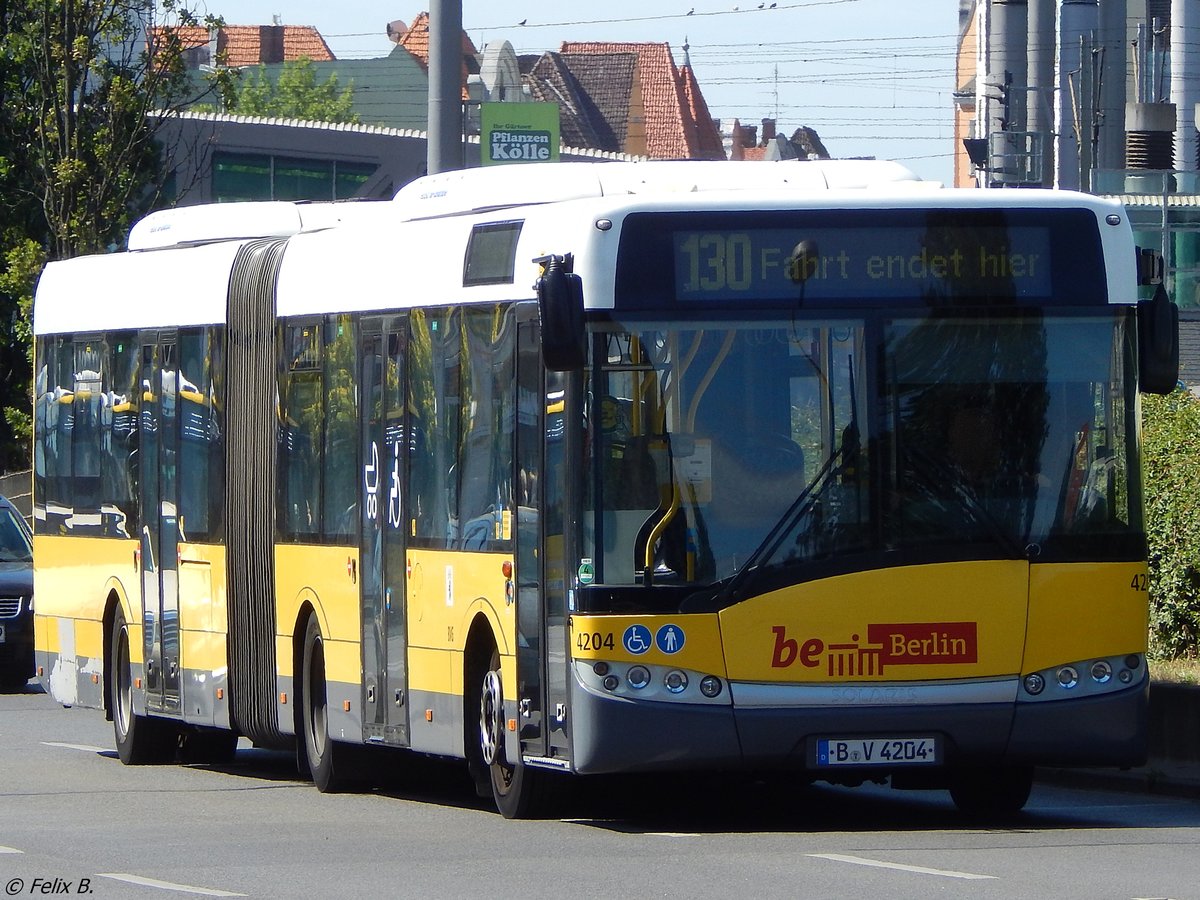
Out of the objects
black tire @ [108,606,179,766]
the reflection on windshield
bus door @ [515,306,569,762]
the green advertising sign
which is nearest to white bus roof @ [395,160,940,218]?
bus door @ [515,306,569,762]

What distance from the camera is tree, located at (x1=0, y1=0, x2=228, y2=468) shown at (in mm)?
34625

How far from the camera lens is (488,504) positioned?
12.9m

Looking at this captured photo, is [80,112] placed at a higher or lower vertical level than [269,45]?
lower

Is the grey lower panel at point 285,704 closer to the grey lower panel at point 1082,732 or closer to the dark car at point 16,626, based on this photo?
the grey lower panel at point 1082,732

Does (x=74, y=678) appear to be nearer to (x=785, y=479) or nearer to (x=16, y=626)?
(x=16, y=626)

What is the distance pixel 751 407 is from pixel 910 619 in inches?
46.0

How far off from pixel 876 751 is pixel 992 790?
1462 millimetres

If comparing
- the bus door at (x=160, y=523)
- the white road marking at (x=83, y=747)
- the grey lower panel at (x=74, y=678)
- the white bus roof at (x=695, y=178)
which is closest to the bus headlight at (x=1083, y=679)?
the white bus roof at (x=695, y=178)

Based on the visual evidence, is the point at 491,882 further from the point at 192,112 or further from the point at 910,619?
the point at 192,112

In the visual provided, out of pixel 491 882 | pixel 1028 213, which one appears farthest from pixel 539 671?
pixel 1028 213

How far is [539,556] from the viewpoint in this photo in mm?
12234

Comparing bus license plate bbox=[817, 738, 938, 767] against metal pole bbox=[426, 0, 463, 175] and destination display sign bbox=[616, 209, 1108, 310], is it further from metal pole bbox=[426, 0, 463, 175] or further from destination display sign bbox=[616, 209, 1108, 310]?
metal pole bbox=[426, 0, 463, 175]

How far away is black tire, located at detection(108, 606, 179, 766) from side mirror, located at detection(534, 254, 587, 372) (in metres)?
6.95

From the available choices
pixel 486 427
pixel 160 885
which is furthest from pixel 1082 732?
pixel 160 885
